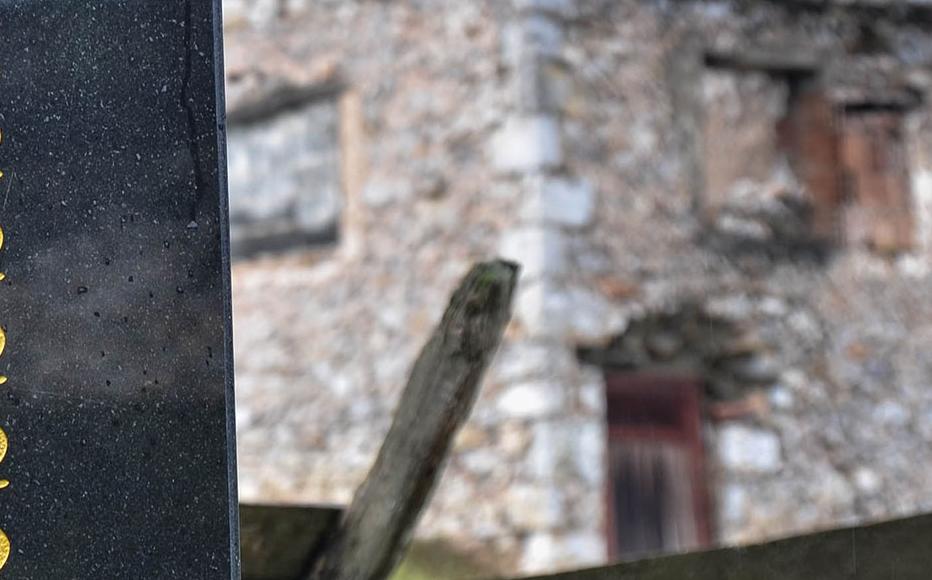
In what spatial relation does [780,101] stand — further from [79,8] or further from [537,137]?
[79,8]

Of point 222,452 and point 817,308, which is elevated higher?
point 817,308

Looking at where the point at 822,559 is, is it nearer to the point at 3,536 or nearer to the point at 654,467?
the point at 3,536

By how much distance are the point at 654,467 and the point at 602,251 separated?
0.94 metres

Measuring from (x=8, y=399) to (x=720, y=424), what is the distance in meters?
5.24

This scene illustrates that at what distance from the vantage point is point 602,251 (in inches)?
255

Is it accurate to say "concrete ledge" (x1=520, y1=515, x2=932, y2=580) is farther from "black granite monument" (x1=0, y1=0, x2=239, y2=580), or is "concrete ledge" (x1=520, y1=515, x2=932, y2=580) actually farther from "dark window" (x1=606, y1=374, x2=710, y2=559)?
"dark window" (x1=606, y1=374, x2=710, y2=559)

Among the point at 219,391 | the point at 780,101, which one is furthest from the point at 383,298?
the point at 219,391

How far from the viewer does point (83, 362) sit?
1.87 m

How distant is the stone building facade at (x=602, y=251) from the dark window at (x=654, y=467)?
1 cm

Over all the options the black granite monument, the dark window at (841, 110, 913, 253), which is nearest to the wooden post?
the black granite monument

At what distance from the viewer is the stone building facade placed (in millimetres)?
6367

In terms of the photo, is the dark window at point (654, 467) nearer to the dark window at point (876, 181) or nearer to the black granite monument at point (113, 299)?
the dark window at point (876, 181)

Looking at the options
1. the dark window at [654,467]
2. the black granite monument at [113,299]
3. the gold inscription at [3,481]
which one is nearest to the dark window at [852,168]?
the dark window at [654,467]

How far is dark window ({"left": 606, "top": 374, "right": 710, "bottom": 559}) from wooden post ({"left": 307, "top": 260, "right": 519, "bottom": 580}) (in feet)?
13.2
